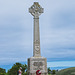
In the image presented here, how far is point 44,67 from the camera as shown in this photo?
15.8 metres

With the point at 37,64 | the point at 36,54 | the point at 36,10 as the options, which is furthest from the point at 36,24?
the point at 37,64

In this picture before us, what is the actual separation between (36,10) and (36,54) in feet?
16.0

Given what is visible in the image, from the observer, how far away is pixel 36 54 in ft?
53.7

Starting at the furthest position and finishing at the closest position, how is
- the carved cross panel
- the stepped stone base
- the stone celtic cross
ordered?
the carved cross panel
the stone celtic cross
the stepped stone base

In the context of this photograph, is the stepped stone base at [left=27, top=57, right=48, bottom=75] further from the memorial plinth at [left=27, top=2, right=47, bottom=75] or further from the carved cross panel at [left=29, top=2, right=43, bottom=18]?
the carved cross panel at [left=29, top=2, right=43, bottom=18]

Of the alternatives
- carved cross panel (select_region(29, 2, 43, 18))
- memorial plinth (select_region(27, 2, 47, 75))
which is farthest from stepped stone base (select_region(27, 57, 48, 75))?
carved cross panel (select_region(29, 2, 43, 18))

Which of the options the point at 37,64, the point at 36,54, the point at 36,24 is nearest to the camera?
the point at 37,64

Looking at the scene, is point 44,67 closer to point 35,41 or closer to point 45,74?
point 45,74

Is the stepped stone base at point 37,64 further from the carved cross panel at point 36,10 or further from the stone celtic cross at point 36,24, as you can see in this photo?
the carved cross panel at point 36,10

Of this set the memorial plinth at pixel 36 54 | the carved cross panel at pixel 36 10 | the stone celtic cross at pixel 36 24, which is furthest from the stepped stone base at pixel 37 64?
the carved cross panel at pixel 36 10

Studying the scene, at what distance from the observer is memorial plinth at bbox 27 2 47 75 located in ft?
51.5

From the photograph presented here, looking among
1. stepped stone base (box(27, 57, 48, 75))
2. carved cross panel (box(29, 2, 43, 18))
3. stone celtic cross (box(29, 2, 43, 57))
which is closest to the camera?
stepped stone base (box(27, 57, 48, 75))

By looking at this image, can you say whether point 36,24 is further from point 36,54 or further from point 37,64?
point 37,64

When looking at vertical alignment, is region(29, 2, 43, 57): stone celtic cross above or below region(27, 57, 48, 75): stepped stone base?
above
